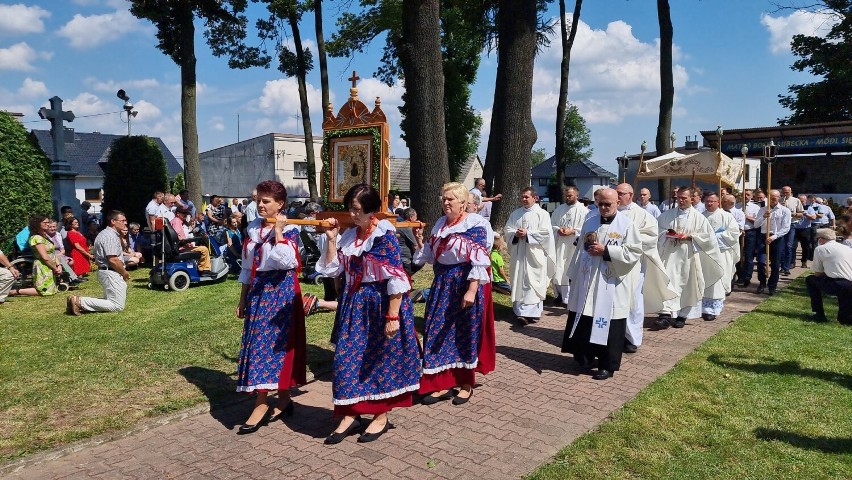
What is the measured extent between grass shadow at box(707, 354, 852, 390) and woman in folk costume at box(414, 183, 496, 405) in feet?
9.86

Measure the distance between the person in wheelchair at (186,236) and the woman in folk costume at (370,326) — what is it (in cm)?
764

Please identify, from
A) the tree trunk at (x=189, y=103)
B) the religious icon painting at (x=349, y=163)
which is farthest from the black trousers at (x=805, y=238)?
the tree trunk at (x=189, y=103)

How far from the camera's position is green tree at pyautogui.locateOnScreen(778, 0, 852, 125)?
101 feet

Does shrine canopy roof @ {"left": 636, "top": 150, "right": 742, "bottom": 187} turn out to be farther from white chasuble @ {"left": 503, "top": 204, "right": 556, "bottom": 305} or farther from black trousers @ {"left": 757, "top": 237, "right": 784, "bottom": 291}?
white chasuble @ {"left": 503, "top": 204, "right": 556, "bottom": 305}

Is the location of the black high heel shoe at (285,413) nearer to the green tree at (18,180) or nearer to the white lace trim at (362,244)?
the white lace trim at (362,244)

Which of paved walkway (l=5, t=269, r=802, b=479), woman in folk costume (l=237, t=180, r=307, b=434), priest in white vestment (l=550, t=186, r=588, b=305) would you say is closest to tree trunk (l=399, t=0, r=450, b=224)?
priest in white vestment (l=550, t=186, r=588, b=305)

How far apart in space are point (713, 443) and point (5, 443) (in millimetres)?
5187

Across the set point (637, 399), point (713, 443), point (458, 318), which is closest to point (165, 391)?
point (458, 318)

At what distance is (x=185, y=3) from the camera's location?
1591 centimetres

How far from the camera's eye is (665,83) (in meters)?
17.2

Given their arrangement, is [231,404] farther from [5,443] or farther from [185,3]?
[185,3]

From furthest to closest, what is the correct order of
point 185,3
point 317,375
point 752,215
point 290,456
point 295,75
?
1. point 295,75
2. point 185,3
3. point 752,215
4. point 317,375
5. point 290,456

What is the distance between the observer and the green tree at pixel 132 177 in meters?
16.2

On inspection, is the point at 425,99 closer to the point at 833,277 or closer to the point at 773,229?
the point at 833,277
